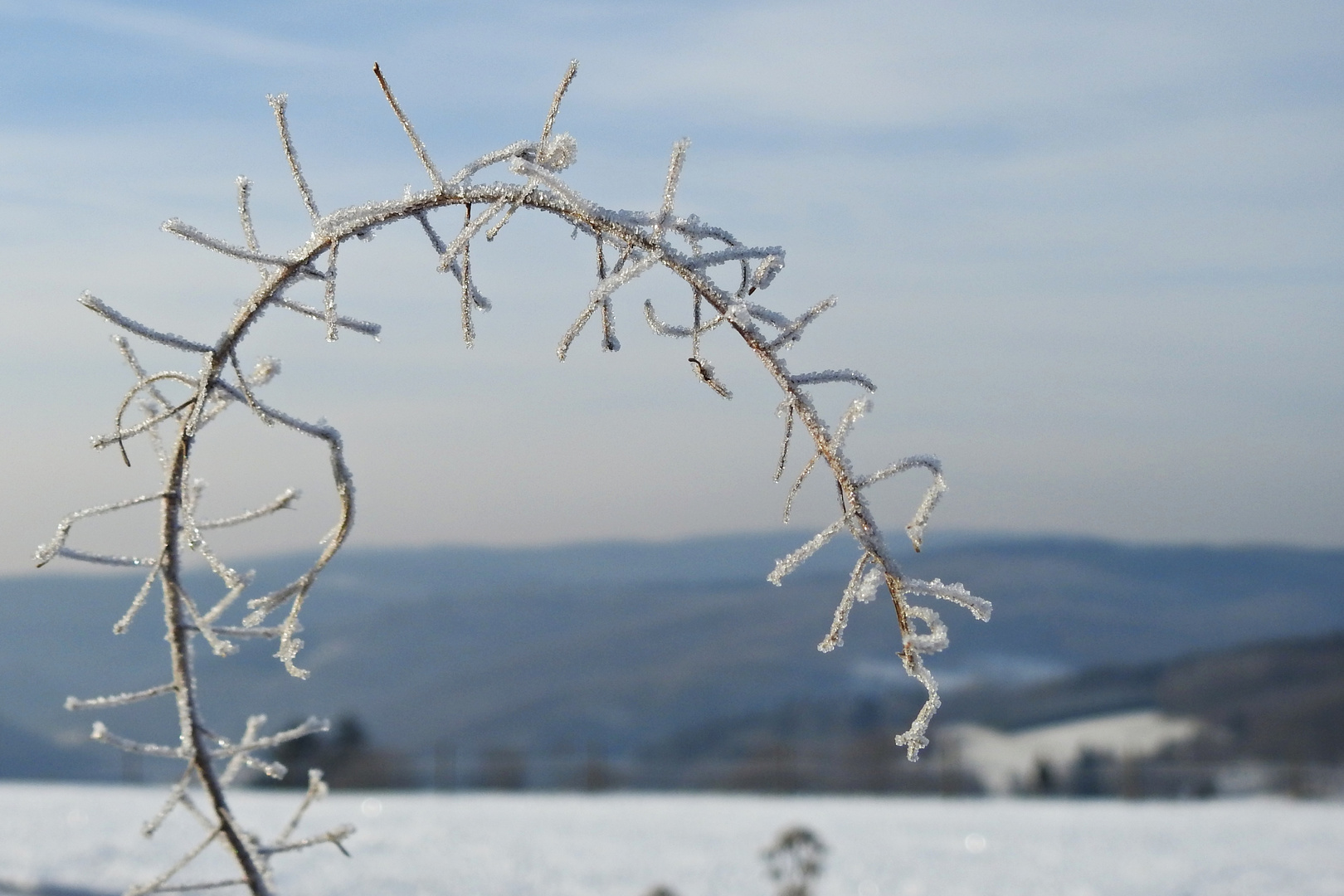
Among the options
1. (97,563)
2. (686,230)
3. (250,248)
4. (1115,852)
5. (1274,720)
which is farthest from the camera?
(1274,720)

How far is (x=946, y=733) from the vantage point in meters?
16.9

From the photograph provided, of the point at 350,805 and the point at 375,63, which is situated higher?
the point at 375,63

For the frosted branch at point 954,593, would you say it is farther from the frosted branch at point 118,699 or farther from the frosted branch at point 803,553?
the frosted branch at point 118,699

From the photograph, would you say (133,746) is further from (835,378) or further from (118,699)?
(835,378)

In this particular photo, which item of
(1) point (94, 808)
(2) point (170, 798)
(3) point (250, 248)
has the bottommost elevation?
(1) point (94, 808)

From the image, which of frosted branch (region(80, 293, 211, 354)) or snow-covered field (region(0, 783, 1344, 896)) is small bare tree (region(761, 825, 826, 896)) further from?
frosted branch (region(80, 293, 211, 354))

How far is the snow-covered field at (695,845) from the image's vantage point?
553 centimetres

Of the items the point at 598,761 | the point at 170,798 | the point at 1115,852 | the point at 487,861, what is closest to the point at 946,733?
the point at 598,761

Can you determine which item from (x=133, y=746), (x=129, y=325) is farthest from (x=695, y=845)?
(x=129, y=325)

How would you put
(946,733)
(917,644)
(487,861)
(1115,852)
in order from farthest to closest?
1. (946,733)
2. (1115,852)
3. (487,861)
4. (917,644)

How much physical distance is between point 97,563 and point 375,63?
709 millimetres

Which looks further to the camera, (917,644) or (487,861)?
(487,861)

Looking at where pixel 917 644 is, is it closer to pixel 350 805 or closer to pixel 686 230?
pixel 686 230

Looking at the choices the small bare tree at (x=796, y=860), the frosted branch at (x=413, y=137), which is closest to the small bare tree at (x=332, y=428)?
the frosted branch at (x=413, y=137)
